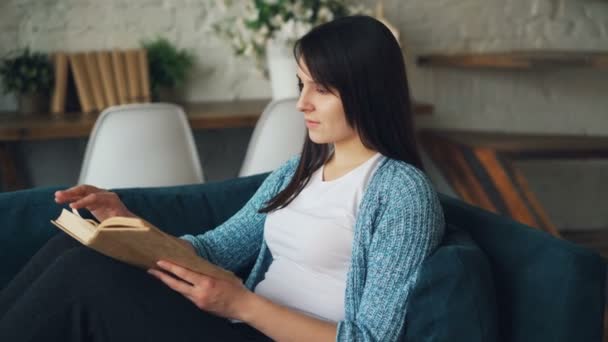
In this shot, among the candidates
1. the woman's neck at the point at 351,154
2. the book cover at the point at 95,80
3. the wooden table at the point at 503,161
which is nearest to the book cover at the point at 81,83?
the book cover at the point at 95,80

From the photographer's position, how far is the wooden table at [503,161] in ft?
8.05

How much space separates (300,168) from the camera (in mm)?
1462

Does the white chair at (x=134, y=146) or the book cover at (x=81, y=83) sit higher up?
the book cover at (x=81, y=83)

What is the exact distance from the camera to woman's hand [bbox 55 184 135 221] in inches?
54.5

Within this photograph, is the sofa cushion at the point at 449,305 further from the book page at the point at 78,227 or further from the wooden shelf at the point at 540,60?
the wooden shelf at the point at 540,60

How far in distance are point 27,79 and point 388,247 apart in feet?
6.24

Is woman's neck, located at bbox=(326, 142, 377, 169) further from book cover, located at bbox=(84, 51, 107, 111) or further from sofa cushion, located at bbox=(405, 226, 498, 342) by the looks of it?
book cover, located at bbox=(84, 51, 107, 111)

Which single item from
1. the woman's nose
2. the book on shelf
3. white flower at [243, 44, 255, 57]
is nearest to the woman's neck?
the woman's nose

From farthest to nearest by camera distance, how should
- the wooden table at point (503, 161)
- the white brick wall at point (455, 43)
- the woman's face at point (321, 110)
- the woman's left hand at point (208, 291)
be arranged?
the white brick wall at point (455, 43), the wooden table at point (503, 161), the woman's face at point (321, 110), the woman's left hand at point (208, 291)

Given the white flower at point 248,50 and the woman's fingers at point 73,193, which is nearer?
the woman's fingers at point 73,193

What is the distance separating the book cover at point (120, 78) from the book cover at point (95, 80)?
0.06 m

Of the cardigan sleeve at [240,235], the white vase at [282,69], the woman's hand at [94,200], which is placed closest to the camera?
the woman's hand at [94,200]

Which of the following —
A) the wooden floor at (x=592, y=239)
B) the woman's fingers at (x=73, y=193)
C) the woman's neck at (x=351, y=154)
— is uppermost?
the woman's neck at (x=351, y=154)

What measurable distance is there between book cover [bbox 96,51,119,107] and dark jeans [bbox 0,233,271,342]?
58.9 inches
